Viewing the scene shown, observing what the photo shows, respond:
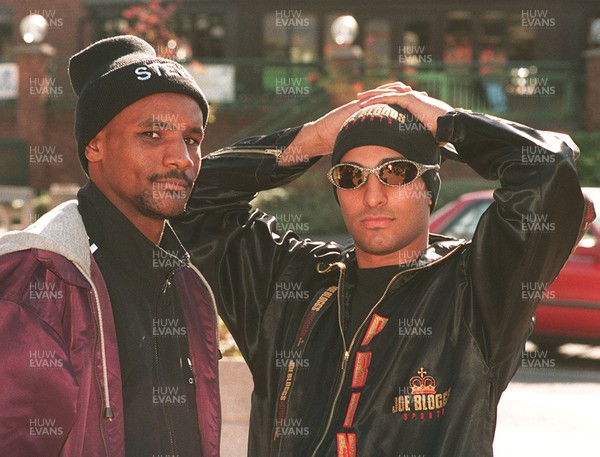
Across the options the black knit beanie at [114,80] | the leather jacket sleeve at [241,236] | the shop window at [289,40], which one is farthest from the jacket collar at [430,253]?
the shop window at [289,40]

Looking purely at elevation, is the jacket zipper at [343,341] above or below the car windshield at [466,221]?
above

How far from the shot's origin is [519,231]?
10.7ft

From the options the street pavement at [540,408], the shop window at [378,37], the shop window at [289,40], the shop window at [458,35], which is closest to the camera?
the street pavement at [540,408]

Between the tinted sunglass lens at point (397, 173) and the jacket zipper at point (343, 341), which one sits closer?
the jacket zipper at point (343, 341)

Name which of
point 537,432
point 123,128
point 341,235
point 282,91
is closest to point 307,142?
point 123,128

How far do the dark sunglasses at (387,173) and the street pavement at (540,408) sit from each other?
2.55 meters

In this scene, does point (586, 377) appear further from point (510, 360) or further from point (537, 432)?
point (510, 360)

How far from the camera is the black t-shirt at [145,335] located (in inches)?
124

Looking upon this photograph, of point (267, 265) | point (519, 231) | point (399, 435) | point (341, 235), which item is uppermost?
point (519, 231)

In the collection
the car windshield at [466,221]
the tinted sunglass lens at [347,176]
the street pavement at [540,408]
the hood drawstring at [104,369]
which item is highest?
the tinted sunglass lens at [347,176]

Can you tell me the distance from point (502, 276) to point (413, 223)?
0.41m

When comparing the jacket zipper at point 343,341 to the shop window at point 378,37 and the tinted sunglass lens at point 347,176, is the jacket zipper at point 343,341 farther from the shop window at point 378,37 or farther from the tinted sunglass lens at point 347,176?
the shop window at point 378,37

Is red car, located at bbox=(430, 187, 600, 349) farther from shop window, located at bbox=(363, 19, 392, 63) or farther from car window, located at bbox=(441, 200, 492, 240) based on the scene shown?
shop window, located at bbox=(363, 19, 392, 63)

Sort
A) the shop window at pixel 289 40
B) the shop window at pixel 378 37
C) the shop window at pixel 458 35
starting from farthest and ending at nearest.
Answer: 1. the shop window at pixel 289 40
2. the shop window at pixel 378 37
3. the shop window at pixel 458 35
